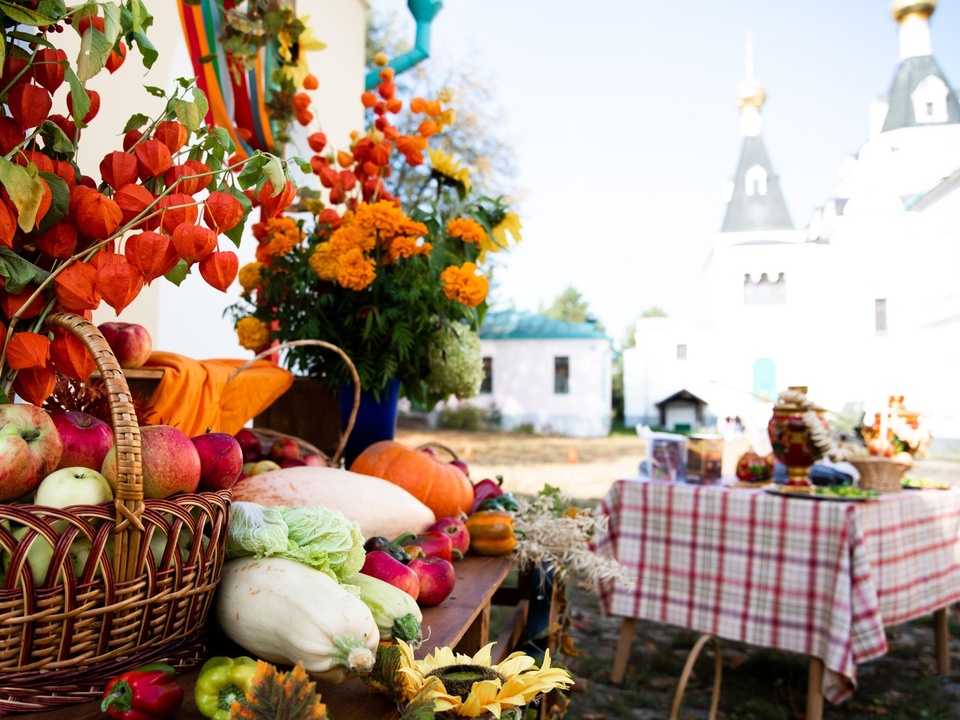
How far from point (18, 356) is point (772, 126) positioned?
19.9 metres

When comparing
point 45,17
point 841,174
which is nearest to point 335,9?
point 45,17

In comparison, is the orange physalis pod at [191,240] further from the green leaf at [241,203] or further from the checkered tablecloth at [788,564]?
the checkered tablecloth at [788,564]

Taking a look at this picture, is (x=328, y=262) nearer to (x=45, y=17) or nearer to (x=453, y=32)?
(x=45, y=17)

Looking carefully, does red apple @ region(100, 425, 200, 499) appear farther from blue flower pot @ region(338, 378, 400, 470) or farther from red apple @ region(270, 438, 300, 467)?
blue flower pot @ region(338, 378, 400, 470)

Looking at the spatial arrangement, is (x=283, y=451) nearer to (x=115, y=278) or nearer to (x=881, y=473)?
(x=115, y=278)

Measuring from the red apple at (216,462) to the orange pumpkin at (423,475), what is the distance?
2.05ft

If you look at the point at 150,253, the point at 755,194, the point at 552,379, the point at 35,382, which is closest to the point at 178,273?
the point at 150,253

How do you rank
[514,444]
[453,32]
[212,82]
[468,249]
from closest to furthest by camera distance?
[468,249], [212,82], [453,32], [514,444]

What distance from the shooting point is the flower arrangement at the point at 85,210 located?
26.8 inches

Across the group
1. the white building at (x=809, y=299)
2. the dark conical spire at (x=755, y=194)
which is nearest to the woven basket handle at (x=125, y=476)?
the white building at (x=809, y=299)

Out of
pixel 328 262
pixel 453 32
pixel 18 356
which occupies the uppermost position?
pixel 453 32

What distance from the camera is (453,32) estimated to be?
12.4 metres

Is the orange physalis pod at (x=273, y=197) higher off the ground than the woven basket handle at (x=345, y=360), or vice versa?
the orange physalis pod at (x=273, y=197)

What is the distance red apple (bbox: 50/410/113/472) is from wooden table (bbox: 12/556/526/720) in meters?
0.24
